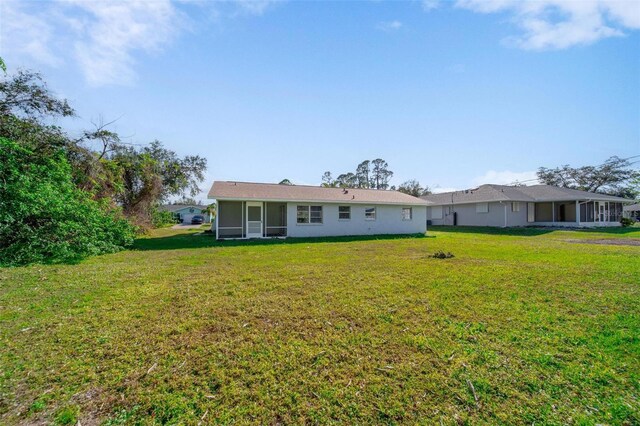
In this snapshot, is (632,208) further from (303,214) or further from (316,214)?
(303,214)

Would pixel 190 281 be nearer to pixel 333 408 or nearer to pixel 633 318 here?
pixel 333 408

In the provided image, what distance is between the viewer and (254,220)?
56.6 ft

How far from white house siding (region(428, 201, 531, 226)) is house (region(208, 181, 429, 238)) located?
398 inches

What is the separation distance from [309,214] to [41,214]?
39.3 feet

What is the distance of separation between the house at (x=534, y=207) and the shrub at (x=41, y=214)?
2433 centimetres

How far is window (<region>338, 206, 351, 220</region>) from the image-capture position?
18.5m

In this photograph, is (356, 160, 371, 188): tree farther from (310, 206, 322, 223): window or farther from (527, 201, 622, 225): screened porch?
(310, 206, 322, 223): window

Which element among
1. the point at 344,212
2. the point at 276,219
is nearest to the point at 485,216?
the point at 344,212

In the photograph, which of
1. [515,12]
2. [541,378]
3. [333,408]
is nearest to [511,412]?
[541,378]

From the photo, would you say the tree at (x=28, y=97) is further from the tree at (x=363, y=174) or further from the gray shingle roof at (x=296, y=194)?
the tree at (x=363, y=174)

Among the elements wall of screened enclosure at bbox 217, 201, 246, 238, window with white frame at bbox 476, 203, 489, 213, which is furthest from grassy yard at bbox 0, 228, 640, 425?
window with white frame at bbox 476, 203, 489, 213

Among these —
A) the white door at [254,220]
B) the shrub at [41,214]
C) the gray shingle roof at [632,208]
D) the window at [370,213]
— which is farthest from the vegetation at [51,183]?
the gray shingle roof at [632,208]

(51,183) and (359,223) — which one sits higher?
(51,183)

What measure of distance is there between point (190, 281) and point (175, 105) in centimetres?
977
